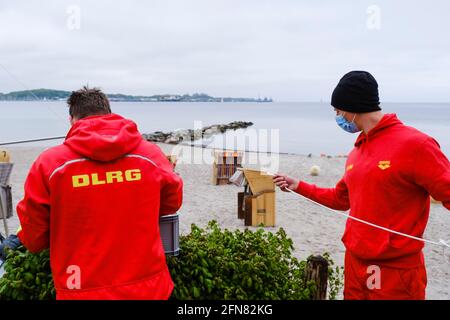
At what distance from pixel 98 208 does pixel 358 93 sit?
177 centimetres

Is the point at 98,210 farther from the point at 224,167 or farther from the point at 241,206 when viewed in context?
the point at 224,167

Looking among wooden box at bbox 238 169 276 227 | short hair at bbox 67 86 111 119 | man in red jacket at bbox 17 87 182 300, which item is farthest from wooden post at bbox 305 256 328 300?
wooden box at bbox 238 169 276 227

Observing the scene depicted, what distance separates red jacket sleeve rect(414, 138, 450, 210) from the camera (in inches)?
101

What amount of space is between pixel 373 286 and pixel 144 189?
5.25ft

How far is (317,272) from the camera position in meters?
3.48

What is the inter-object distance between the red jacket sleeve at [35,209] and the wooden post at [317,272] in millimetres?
2008

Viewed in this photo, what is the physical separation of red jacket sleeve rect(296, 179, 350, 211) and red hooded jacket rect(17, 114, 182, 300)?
1536mm

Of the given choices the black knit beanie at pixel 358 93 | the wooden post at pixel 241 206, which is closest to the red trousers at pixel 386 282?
the black knit beanie at pixel 358 93

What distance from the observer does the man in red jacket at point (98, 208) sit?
84.9 inches

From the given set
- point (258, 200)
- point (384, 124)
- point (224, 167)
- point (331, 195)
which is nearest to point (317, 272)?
point (331, 195)

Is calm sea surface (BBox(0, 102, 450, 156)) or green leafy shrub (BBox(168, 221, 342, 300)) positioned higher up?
green leafy shrub (BBox(168, 221, 342, 300))

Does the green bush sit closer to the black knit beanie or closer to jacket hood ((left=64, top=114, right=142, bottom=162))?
jacket hood ((left=64, top=114, right=142, bottom=162))
